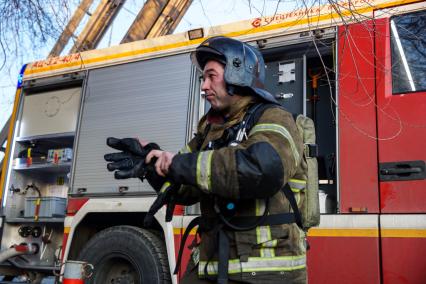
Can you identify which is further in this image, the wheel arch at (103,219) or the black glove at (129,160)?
the wheel arch at (103,219)

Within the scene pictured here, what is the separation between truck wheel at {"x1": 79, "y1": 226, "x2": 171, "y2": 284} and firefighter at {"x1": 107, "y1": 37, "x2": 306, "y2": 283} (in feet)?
6.29

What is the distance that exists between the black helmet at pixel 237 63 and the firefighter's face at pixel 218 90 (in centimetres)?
3

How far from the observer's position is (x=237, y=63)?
2033 mm

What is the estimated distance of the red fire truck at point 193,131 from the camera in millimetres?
3152

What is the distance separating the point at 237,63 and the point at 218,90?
139mm

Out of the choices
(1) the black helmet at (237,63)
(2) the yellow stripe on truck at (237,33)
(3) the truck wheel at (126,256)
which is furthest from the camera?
(3) the truck wheel at (126,256)

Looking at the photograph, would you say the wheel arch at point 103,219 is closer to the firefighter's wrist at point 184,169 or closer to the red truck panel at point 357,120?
the red truck panel at point 357,120

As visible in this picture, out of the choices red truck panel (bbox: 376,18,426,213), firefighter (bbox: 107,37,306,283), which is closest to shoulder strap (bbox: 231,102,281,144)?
firefighter (bbox: 107,37,306,283)

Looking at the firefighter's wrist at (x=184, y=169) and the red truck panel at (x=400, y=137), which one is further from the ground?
the red truck panel at (x=400, y=137)

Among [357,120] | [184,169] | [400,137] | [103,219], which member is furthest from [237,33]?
[184,169]

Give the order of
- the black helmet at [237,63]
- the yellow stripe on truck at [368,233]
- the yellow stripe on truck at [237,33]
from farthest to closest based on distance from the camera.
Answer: the yellow stripe on truck at [237,33] < the yellow stripe on truck at [368,233] < the black helmet at [237,63]

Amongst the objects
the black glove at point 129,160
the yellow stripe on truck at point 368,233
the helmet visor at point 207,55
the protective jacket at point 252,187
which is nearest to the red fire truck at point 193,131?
the yellow stripe on truck at point 368,233

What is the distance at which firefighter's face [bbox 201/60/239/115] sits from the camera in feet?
6.74

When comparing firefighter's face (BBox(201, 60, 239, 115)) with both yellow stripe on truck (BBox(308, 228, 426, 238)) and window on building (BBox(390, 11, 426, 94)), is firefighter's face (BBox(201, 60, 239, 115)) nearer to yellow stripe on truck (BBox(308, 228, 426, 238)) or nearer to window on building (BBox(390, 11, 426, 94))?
yellow stripe on truck (BBox(308, 228, 426, 238))
